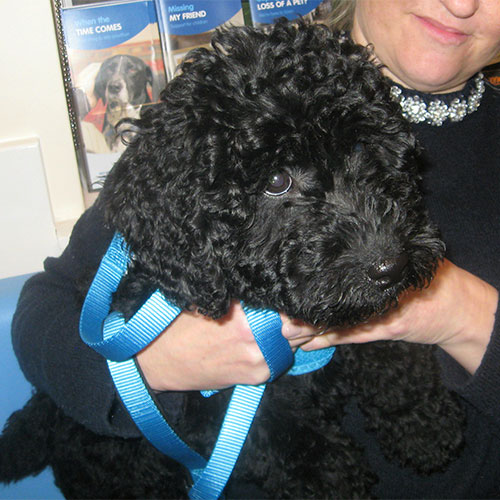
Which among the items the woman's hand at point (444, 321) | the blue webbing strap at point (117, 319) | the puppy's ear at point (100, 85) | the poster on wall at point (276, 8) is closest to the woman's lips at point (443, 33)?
the woman's hand at point (444, 321)

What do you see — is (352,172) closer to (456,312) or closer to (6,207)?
(456,312)

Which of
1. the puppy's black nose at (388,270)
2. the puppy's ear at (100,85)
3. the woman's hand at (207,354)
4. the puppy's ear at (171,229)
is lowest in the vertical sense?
the woman's hand at (207,354)

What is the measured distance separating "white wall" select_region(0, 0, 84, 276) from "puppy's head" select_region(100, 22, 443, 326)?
1.72m

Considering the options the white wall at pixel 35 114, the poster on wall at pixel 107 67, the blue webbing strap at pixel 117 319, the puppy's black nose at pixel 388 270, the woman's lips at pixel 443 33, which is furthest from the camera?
the poster on wall at pixel 107 67

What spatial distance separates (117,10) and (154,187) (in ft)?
6.32

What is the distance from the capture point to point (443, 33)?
64.5 inches

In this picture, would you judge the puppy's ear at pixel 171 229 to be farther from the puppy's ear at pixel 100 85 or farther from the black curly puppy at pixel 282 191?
the puppy's ear at pixel 100 85

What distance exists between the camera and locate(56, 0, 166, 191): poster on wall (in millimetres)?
2742

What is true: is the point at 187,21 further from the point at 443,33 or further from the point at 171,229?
the point at 171,229

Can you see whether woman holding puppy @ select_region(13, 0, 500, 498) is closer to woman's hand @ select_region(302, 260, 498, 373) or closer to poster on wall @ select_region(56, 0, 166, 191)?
woman's hand @ select_region(302, 260, 498, 373)

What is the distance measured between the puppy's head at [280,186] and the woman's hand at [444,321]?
27 centimetres

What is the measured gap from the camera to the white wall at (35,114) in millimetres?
2635

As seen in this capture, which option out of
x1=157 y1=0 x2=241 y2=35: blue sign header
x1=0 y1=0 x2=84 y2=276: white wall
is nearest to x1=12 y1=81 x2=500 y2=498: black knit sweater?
x1=0 y1=0 x2=84 y2=276: white wall

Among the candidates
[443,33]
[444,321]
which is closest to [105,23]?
[443,33]
